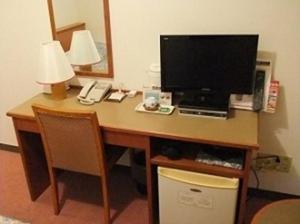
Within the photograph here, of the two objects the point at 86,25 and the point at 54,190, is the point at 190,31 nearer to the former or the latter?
the point at 86,25

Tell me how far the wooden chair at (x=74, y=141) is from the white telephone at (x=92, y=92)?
1.12 ft

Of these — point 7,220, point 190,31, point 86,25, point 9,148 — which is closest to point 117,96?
point 86,25

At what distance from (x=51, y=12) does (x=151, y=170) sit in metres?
1.28

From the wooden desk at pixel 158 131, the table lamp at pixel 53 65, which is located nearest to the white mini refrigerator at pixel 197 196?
the wooden desk at pixel 158 131

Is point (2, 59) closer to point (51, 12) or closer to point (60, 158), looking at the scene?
point (51, 12)

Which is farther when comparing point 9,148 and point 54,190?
point 9,148

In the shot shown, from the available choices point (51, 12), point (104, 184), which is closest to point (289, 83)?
point (104, 184)

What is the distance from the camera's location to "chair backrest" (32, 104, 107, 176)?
1.71 m

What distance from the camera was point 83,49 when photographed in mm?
2109

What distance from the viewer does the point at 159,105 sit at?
1.97m

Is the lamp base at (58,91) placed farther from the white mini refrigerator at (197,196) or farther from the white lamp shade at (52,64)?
the white mini refrigerator at (197,196)

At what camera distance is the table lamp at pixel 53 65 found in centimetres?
198

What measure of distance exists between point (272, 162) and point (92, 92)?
128 cm

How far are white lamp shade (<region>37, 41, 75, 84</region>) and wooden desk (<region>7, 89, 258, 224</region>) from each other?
0.58 ft
